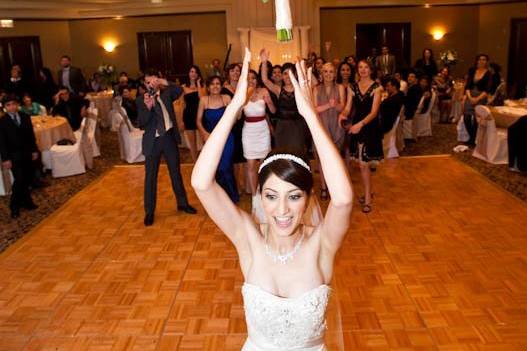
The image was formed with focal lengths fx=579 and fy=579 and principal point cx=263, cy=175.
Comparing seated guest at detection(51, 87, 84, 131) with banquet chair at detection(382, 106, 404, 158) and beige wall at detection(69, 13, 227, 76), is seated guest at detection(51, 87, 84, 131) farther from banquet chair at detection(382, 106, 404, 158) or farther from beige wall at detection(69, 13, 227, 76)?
beige wall at detection(69, 13, 227, 76)

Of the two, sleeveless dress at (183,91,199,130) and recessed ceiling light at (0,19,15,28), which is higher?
recessed ceiling light at (0,19,15,28)

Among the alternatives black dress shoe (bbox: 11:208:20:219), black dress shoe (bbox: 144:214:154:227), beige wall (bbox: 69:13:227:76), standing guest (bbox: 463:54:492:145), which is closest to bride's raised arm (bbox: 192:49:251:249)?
black dress shoe (bbox: 144:214:154:227)

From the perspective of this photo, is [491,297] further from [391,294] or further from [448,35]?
[448,35]

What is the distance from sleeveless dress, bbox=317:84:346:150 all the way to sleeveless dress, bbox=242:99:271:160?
63cm

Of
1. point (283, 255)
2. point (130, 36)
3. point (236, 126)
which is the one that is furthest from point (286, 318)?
point (130, 36)

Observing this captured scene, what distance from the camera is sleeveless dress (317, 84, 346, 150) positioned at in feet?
20.9

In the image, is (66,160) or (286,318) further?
(66,160)

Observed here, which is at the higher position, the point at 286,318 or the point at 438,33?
the point at 438,33

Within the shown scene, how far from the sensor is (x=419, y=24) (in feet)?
51.5

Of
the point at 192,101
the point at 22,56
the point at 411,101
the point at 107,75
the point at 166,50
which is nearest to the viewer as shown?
the point at 192,101

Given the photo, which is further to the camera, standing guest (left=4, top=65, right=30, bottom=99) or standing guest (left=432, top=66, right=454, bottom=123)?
standing guest (left=432, top=66, right=454, bottom=123)

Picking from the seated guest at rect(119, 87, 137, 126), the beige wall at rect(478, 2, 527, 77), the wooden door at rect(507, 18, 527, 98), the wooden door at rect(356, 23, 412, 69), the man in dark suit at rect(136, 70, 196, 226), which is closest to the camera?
the man in dark suit at rect(136, 70, 196, 226)

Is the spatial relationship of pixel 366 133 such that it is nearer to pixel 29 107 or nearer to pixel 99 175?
pixel 99 175

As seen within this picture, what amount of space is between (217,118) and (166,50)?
1025 cm
